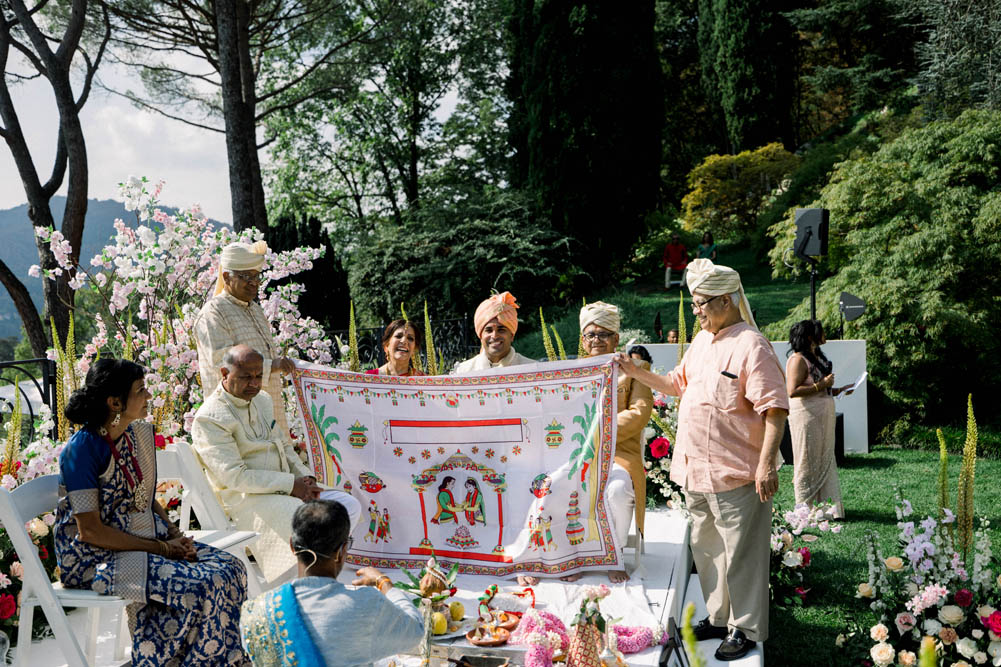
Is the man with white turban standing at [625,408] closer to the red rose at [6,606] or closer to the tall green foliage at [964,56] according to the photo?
the red rose at [6,606]

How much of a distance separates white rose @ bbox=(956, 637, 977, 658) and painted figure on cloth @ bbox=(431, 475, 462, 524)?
8.42ft

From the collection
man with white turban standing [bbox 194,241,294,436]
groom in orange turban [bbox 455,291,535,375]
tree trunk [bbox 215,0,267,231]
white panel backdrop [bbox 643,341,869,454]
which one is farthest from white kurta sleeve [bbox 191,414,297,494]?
tree trunk [bbox 215,0,267,231]

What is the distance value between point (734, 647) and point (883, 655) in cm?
68

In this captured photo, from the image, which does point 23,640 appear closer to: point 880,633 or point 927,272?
point 880,633

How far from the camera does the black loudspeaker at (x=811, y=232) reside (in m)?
8.62

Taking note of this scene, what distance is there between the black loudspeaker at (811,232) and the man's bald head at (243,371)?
22.0 feet

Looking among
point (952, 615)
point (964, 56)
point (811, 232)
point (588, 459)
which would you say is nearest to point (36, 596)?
point (588, 459)

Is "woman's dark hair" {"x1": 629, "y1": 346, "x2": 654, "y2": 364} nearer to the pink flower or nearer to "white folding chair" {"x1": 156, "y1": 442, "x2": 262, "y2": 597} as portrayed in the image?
the pink flower

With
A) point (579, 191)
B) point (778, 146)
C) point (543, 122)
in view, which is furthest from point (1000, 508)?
point (778, 146)

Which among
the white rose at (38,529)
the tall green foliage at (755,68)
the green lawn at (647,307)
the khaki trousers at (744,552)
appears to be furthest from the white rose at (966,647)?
the tall green foliage at (755,68)

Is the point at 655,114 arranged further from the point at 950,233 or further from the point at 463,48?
the point at 950,233

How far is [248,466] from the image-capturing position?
13.7ft

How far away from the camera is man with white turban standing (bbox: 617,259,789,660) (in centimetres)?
349

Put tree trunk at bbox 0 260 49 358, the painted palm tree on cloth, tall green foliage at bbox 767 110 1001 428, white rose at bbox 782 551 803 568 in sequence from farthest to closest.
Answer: tree trunk at bbox 0 260 49 358 → tall green foliage at bbox 767 110 1001 428 → white rose at bbox 782 551 803 568 → the painted palm tree on cloth
